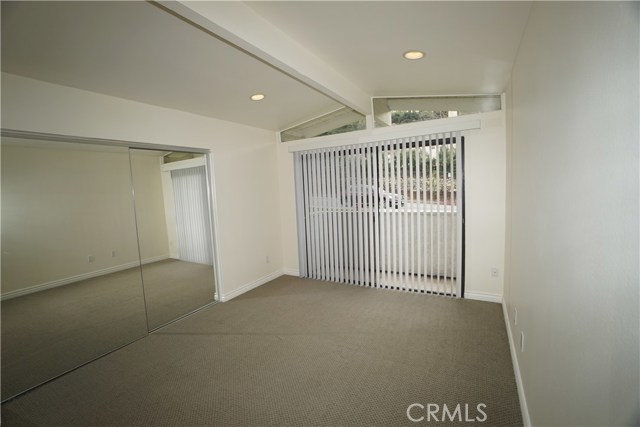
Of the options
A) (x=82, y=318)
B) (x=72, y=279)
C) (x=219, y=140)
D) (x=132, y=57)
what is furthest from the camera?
(x=219, y=140)

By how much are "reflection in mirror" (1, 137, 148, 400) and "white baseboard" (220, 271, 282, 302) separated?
3.39ft

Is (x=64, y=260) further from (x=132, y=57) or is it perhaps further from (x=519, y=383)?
(x=519, y=383)

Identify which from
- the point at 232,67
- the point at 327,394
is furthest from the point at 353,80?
the point at 327,394

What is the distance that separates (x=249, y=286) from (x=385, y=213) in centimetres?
222

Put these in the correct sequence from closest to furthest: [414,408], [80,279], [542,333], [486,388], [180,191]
Answer: 1. [542,333]
2. [414,408]
3. [486,388]
4. [80,279]
5. [180,191]

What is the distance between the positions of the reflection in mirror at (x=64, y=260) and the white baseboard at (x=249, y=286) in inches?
40.7

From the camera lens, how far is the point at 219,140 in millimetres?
3957

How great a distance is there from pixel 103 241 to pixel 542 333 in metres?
3.52

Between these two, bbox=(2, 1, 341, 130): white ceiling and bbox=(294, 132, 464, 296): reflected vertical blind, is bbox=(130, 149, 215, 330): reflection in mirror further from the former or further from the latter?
bbox=(294, 132, 464, 296): reflected vertical blind

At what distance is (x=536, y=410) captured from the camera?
1.59 metres

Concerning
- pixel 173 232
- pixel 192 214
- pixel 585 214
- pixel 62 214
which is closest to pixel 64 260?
pixel 62 214

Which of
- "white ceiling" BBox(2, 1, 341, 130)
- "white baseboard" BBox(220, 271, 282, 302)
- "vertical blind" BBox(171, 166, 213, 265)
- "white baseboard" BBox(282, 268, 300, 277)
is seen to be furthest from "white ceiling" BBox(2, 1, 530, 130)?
"white baseboard" BBox(282, 268, 300, 277)

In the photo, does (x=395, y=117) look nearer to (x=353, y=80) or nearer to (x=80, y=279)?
(x=353, y=80)

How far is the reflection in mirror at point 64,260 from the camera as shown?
7.91 ft
